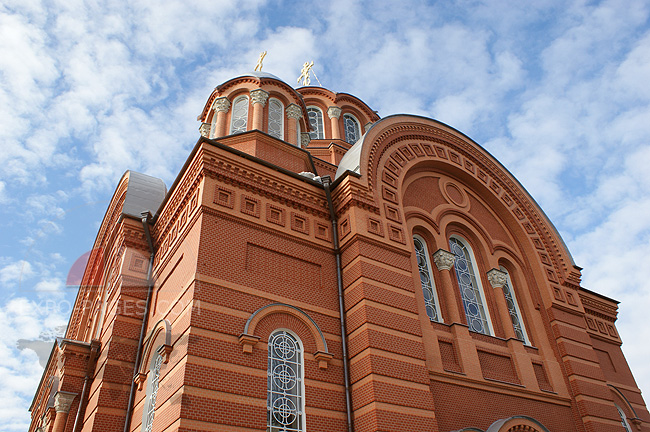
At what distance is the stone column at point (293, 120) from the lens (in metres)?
16.4

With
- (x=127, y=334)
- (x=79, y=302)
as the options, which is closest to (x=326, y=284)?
(x=127, y=334)

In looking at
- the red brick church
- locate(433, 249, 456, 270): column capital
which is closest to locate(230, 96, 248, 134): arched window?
the red brick church

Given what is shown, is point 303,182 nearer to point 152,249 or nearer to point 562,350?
point 152,249

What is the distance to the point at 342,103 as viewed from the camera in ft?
72.9

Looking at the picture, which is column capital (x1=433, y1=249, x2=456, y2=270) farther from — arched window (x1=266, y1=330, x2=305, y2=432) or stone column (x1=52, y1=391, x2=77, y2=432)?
stone column (x1=52, y1=391, x2=77, y2=432)

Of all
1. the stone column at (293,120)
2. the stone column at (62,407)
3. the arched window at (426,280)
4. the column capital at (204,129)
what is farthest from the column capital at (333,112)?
the stone column at (62,407)

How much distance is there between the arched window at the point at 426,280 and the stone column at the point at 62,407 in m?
7.91

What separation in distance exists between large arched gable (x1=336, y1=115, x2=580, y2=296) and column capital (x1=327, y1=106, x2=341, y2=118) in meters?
6.92

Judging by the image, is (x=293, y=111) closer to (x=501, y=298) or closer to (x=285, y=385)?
(x=501, y=298)

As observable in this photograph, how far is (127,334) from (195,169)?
3681mm

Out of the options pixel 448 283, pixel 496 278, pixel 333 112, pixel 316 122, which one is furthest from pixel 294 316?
pixel 333 112

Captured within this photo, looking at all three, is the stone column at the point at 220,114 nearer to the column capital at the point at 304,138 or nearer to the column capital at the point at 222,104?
the column capital at the point at 222,104

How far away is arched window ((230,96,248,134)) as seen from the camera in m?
16.1

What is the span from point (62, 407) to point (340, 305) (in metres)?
6.39
